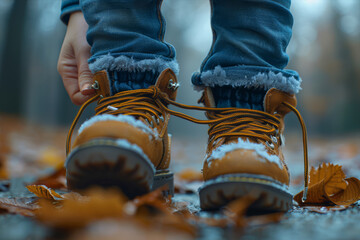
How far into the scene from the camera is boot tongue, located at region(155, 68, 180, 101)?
107 centimetres

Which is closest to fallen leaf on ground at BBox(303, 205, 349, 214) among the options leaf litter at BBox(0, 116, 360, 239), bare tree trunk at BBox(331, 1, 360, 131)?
leaf litter at BBox(0, 116, 360, 239)

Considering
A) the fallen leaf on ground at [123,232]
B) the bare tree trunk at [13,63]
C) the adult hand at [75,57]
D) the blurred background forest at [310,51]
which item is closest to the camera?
the fallen leaf on ground at [123,232]

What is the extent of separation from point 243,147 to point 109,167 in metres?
0.36

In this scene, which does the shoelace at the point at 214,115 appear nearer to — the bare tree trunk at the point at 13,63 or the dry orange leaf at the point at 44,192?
the dry orange leaf at the point at 44,192

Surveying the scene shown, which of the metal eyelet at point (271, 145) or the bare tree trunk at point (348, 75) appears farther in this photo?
the bare tree trunk at point (348, 75)

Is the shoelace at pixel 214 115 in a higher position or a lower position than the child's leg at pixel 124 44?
lower

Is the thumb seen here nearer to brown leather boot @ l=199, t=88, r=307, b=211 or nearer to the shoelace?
the shoelace

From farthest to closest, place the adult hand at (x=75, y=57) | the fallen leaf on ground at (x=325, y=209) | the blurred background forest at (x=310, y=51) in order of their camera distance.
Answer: the blurred background forest at (x=310, y=51) < the adult hand at (x=75, y=57) < the fallen leaf on ground at (x=325, y=209)

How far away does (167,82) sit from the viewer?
1.10 m

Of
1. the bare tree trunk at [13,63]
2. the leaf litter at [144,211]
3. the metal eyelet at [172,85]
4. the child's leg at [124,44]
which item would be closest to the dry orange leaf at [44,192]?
the leaf litter at [144,211]

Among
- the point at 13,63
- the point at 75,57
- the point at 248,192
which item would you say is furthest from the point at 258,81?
the point at 13,63

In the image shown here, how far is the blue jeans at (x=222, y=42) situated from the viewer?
1.06 meters

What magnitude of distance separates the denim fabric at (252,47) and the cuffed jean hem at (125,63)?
17 centimetres

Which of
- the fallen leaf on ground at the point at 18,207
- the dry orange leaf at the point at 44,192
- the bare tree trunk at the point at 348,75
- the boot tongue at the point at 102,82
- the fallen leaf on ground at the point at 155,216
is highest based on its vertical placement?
the bare tree trunk at the point at 348,75
